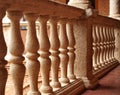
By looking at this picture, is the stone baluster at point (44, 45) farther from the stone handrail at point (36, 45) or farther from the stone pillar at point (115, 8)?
the stone pillar at point (115, 8)

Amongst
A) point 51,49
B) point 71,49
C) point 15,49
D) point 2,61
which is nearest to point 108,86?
point 71,49

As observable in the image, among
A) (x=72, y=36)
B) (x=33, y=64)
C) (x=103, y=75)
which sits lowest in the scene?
(x=103, y=75)

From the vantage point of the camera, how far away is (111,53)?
5.47 metres

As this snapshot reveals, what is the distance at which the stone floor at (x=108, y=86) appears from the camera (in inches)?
121

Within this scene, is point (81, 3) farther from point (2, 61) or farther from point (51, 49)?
point (2, 61)

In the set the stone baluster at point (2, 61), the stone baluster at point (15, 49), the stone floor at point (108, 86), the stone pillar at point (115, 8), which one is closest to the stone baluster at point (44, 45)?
the stone baluster at point (15, 49)

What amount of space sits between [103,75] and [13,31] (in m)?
2.70

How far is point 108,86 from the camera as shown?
11.1 ft

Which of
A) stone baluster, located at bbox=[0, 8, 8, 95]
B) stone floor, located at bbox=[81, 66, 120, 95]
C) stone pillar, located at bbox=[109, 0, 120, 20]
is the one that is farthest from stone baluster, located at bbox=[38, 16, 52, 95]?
stone pillar, located at bbox=[109, 0, 120, 20]

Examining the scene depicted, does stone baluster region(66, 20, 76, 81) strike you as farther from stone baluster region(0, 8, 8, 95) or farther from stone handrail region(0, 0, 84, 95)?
stone baluster region(0, 8, 8, 95)

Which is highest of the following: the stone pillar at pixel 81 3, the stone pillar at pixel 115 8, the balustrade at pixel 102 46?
the stone pillar at pixel 115 8

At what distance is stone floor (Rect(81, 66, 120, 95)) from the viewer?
3.06 metres

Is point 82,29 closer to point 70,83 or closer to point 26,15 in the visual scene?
point 70,83

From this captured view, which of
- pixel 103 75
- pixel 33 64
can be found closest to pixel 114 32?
pixel 103 75
